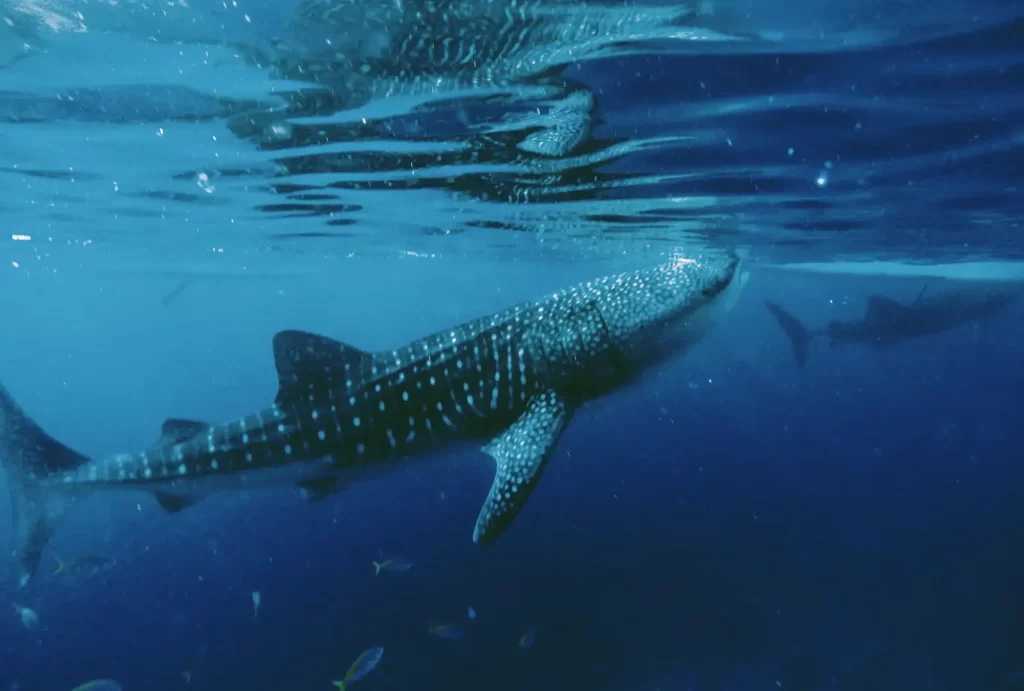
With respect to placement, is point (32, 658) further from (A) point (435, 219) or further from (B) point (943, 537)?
(B) point (943, 537)

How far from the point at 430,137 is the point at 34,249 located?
82.2 feet

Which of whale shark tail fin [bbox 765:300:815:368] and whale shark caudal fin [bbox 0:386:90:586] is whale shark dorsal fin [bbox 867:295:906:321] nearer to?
whale shark tail fin [bbox 765:300:815:368]

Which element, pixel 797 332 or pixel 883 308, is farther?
pixel 797 332

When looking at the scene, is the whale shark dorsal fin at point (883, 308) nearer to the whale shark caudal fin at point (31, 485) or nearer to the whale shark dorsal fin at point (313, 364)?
the whale shark dorsal fin at point (313, 364)

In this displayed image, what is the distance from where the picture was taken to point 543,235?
67.8ft

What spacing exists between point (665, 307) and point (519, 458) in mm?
2094

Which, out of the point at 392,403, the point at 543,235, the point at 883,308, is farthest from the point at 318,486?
the point at 883,308

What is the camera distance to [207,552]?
63.3ft

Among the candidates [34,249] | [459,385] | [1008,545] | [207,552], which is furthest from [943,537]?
[34,249]

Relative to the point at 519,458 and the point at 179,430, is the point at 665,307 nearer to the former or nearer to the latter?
the point at 519,458

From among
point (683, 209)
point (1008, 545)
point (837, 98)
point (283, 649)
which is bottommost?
point (1008, 545)

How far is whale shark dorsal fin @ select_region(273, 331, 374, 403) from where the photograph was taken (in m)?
5.77

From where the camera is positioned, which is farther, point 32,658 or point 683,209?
point 683,209

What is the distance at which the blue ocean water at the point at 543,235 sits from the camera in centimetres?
668
